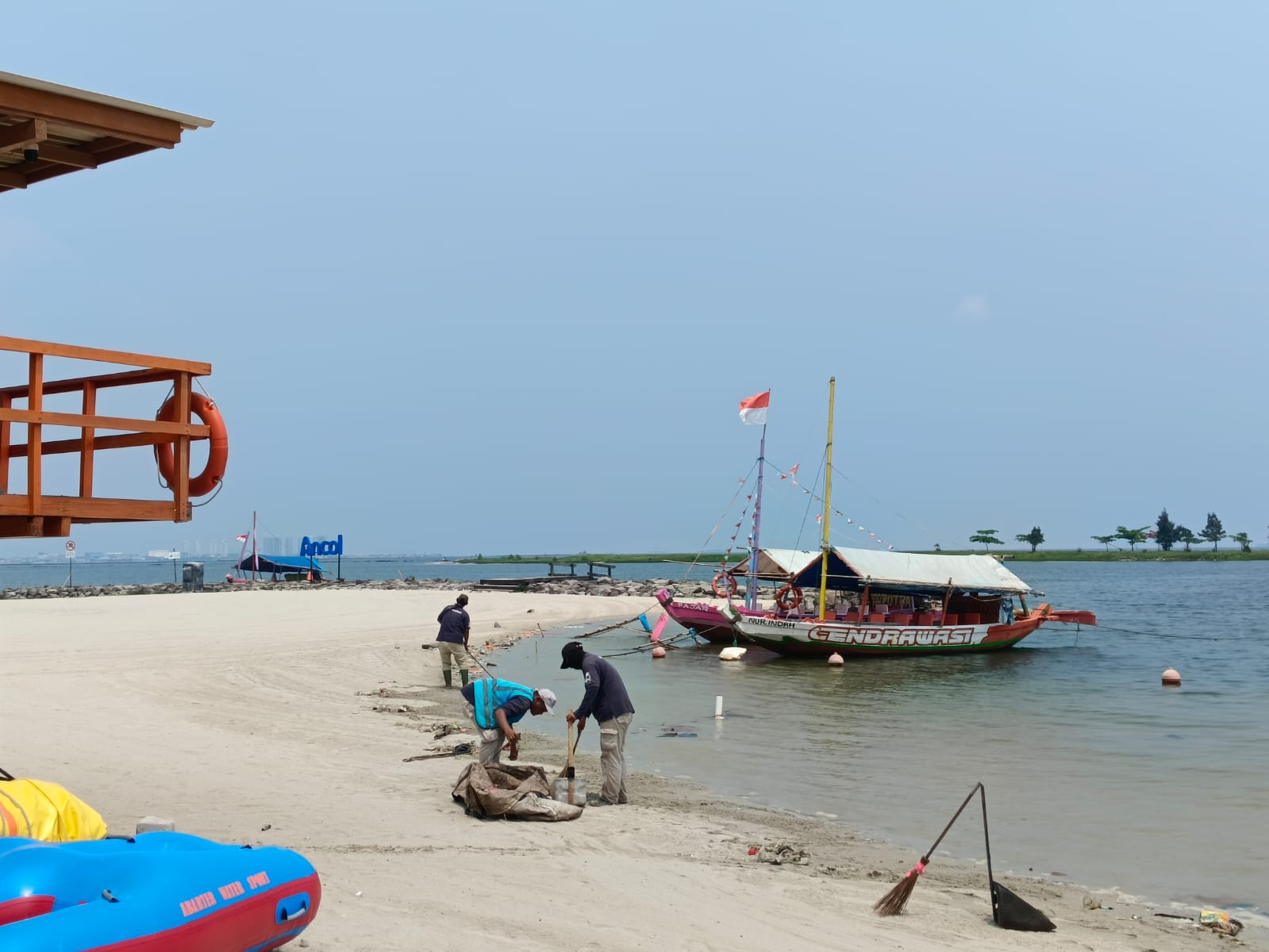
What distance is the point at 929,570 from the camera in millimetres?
34656

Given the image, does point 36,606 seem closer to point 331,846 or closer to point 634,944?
point 331,846

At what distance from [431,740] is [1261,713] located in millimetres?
17907

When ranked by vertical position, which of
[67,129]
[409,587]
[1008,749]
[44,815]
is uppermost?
[67,129]

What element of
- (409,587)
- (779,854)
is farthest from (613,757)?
(409,587)

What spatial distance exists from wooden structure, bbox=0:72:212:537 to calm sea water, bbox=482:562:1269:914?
787 centimetres

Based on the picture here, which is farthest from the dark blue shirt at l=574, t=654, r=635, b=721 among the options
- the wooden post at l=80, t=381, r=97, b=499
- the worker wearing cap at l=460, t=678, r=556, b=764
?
the wooden post at l=80, t=381, r=97, b=499

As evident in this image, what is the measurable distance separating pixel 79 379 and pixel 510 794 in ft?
17.2

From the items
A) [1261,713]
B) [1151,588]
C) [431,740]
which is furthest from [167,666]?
[1151,588]

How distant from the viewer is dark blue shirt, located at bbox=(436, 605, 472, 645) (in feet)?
62.2

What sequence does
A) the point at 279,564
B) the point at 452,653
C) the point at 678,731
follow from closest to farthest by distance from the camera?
1. the point at 678,731
2. the point at 452,653
3. the point at 279,564

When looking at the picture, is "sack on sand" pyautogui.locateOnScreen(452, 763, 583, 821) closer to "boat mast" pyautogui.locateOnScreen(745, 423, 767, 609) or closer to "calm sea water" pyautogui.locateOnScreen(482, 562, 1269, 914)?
"calm sea water" pyautogui.locateOnScreen(482, 562, 1269, 914)

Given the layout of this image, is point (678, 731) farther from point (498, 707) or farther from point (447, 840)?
point (447, 840)

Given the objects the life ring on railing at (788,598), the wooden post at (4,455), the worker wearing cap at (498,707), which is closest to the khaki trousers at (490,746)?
A: the worker wearing cap at (498,707)

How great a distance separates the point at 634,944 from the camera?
21.9 feet
